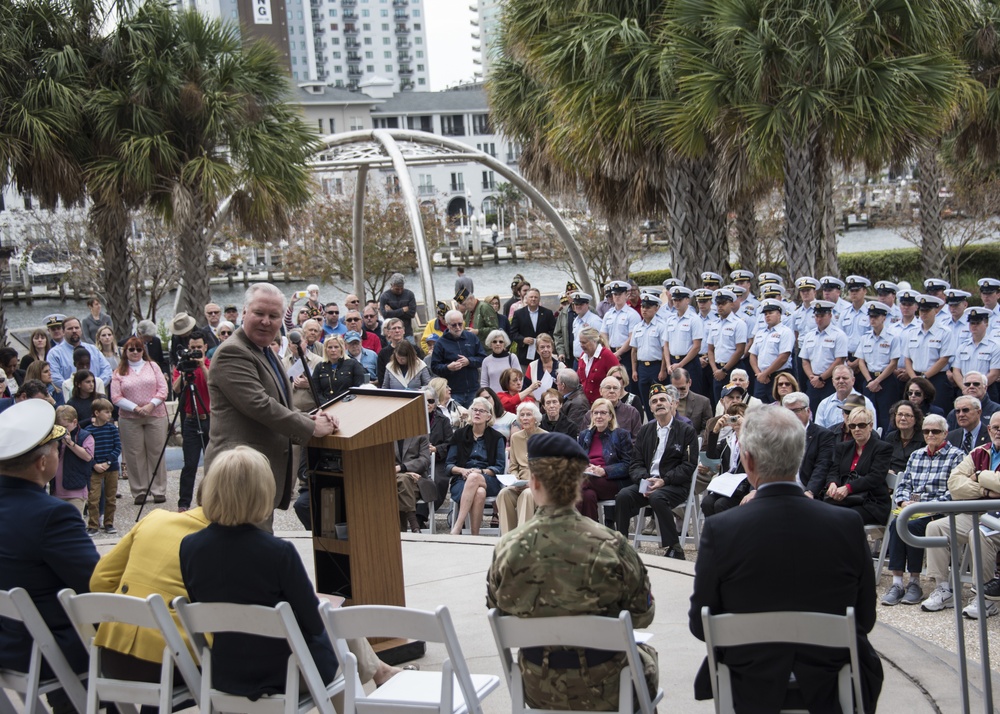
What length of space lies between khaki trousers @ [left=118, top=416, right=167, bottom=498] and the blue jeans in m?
0.44

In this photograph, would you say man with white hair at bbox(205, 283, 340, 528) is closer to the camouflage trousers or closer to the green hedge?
the camouflage trousers

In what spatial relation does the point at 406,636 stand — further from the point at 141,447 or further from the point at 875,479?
the point at 141,447

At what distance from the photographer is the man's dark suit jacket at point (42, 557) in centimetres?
409

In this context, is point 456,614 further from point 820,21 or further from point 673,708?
point 820,21

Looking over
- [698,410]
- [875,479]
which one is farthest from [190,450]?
[875,479]

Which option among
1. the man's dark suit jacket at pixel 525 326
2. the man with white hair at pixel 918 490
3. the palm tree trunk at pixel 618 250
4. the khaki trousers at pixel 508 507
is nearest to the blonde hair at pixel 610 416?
the khaki trousers at pixel 508 507

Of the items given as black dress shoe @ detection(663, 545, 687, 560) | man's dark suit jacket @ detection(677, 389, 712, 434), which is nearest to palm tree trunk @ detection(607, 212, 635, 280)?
man's dark suit jacket @ detection(677, 389, 712, 434)

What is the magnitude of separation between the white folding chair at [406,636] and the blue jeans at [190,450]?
22.3ft

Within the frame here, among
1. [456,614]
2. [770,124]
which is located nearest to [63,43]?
[770,124]

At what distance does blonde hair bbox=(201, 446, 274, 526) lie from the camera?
12.2ft

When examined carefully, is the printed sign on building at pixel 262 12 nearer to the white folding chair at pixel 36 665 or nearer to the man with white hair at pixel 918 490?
the man with white hair at pixel 918 490

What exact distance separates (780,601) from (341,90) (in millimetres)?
113202

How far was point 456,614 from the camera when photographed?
6105 mm

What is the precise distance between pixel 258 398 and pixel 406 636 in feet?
5.68
